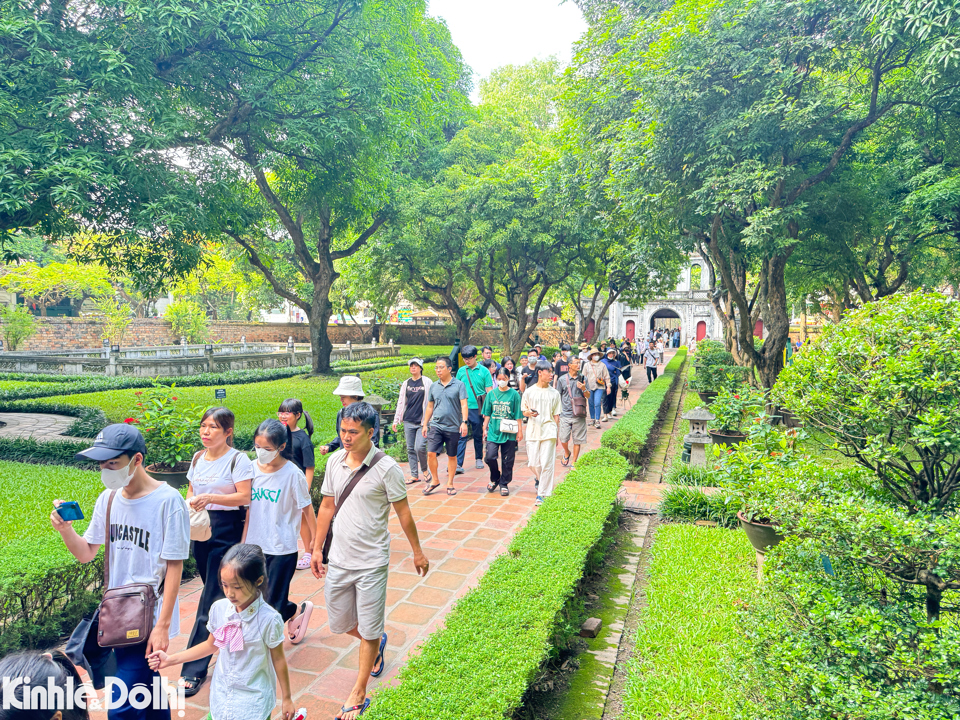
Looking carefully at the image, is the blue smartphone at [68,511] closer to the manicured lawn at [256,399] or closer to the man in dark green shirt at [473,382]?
the man in dark green shirt at [473,382]

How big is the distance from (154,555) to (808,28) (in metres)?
11.6

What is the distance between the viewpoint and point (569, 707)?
3.59m

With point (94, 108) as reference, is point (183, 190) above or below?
below

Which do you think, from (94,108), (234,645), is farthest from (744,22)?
(234,645)

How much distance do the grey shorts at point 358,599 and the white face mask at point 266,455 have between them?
81 centimetres

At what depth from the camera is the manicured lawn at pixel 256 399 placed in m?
12.4

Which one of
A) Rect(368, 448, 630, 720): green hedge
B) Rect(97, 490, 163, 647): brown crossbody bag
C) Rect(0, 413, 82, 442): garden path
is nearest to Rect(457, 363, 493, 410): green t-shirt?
Rect(368, 448, 630, 720): green hedge

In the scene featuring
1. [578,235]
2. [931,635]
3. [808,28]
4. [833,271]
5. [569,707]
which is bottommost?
[569,707]

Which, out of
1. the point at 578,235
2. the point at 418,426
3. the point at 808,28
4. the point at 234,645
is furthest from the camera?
the point at 578,235

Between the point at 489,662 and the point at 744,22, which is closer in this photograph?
the point at 489,662

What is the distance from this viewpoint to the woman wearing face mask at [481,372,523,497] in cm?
725

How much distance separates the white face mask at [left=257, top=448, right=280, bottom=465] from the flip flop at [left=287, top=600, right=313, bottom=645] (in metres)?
1.11

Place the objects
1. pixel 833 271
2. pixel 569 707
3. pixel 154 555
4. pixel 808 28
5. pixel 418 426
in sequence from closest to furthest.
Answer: pixel 154 555 → pixel 569 707 → pixel 418 426 → pixel 808 28 → pixel 833 271

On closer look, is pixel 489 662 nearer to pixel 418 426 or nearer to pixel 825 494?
pixel 825 494
